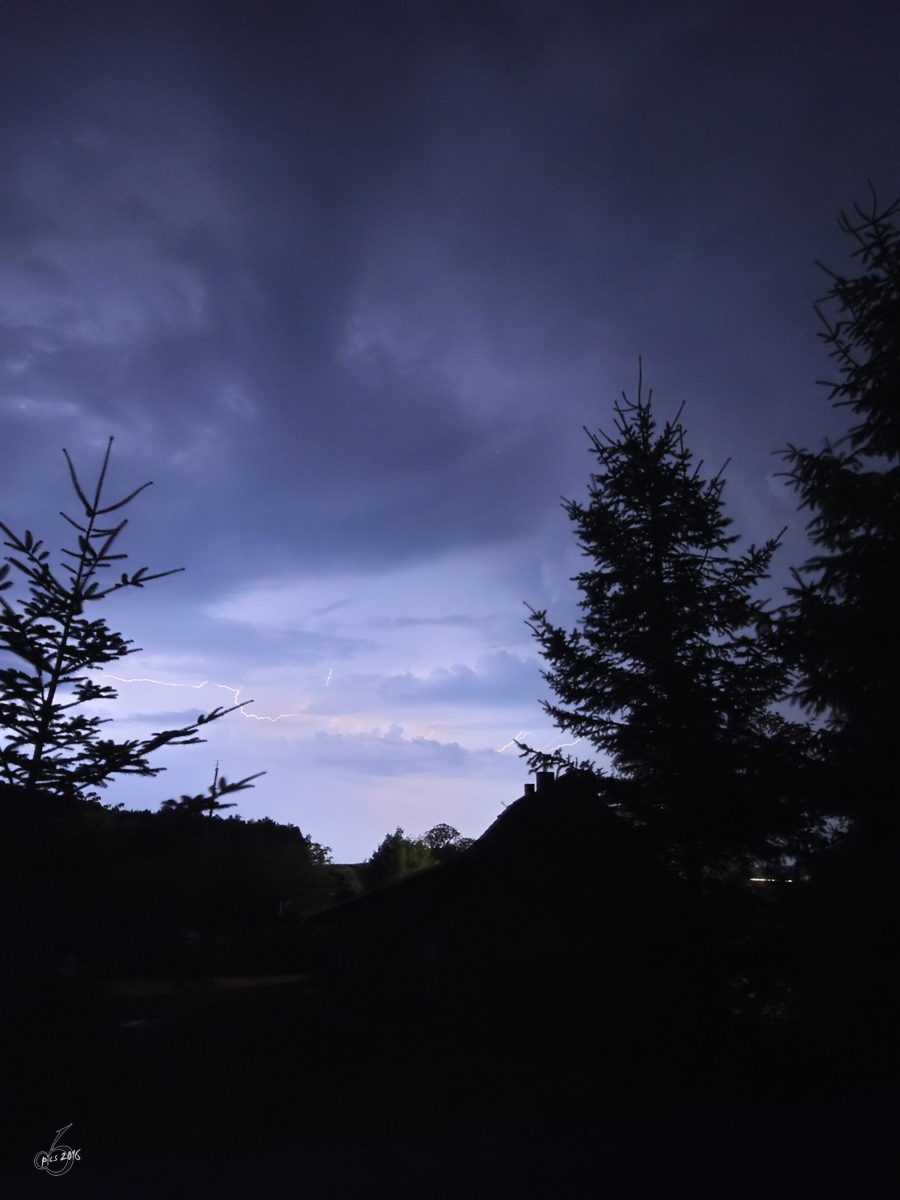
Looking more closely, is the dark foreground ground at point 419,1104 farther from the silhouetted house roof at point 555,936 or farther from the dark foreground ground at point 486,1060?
the silhouetted house roof at point 555,936

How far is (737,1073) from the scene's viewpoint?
10.1 meters

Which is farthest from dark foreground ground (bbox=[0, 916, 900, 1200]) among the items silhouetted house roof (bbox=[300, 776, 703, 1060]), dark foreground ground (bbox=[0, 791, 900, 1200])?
silhouetted house roof (bbox=[300, 776, 703, 1060])

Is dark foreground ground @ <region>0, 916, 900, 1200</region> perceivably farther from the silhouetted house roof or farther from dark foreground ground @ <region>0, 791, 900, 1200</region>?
the silhouetted house roof

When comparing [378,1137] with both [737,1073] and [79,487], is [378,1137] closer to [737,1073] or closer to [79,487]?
[737,1073]

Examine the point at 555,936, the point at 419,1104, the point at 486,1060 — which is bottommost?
the point at 419,1104

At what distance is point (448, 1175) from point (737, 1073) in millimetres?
5187

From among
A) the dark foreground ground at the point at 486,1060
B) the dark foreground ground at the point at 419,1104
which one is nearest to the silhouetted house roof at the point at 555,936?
the dark foreground ground at the point at 486,1060

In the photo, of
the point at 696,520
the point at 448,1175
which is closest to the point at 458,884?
the point at 448,1175

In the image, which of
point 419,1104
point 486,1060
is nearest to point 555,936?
point 486,1060

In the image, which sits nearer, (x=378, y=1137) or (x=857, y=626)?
(x=378, y=1137)

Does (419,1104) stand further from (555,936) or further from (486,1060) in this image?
(555,936)

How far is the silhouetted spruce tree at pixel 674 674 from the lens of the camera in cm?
1123

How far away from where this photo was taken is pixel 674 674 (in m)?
12.1

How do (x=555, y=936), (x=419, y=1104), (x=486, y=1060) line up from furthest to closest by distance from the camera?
(x=486, y=1060), (x=555, y=936), (x=419, y=1104)
